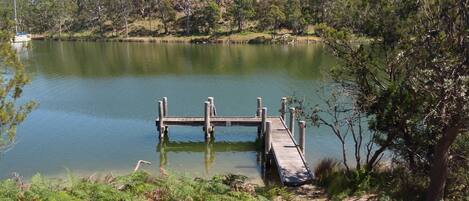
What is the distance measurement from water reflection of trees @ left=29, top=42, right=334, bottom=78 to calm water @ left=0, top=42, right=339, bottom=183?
145mm

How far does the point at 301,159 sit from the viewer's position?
22.5 meters

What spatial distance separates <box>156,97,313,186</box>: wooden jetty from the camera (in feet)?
66.8

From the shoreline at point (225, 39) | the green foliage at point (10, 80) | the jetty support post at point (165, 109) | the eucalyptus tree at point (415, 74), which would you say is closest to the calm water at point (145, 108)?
the jetty support post at point (165, 109)

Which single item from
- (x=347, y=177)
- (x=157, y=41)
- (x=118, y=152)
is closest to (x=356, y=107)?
(x=347, y=177)

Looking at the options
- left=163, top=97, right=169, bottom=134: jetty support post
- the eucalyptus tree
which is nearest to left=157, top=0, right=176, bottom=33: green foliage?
left=163, top=97, right=169, bottom=134: jetty support post

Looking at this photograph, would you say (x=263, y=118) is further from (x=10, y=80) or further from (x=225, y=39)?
(x=225, y=39)

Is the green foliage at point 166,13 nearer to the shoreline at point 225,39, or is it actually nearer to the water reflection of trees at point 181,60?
the shoreline at point 225,39

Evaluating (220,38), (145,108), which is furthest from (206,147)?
(220,38)

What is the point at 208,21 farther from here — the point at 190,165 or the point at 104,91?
the point at 190,165

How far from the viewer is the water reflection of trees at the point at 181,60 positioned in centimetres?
5925

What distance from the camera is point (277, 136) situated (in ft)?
87.8

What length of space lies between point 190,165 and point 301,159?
6.77 metres

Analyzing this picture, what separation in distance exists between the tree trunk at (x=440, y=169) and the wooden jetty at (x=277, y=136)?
240 inches

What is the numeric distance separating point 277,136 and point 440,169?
13.6m
